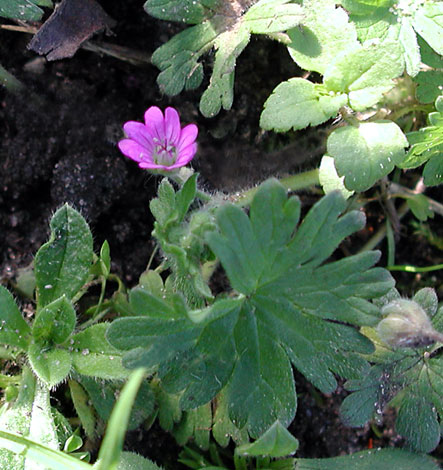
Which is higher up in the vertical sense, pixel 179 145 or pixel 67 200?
pixel 179 145

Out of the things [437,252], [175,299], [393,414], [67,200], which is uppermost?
[175,299]

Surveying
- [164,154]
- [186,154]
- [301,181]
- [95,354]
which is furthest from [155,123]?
[95,354]

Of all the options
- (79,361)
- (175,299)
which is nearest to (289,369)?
(175,299)

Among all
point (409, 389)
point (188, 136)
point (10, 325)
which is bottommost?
point (409, 389)

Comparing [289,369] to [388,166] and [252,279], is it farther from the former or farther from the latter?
[388,166]

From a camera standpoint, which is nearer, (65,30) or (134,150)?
(134,150)

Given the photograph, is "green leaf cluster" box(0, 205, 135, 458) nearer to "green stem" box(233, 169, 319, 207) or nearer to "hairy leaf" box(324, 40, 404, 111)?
"green stem" box(233, 169, 319, 207)

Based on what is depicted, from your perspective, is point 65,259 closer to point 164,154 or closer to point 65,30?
point 164,154

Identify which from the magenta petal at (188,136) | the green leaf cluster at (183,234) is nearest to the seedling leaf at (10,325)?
the green leaf cluster at (183,234)
